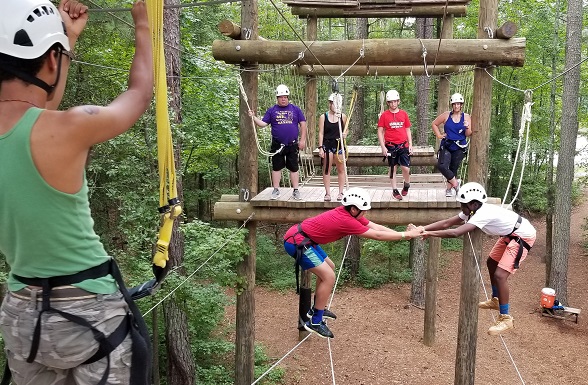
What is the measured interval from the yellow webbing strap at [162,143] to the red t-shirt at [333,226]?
Answer: 2.90 meters

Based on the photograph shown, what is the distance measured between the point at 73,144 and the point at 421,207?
16.6 feet

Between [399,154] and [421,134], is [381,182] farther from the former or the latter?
[421,134]

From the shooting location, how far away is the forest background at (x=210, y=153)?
5.99 m

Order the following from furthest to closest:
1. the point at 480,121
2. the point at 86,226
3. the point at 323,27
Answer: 1. the point at 323,27
2. the point at 480,121
3. the point at 86,226

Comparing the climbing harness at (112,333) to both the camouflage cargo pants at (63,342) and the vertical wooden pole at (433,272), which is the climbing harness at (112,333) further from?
the vertical wooden pole at (433,272)

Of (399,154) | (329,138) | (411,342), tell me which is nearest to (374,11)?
(399,154)

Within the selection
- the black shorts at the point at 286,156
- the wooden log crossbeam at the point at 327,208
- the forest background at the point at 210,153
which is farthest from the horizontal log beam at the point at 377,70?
the wooden log crossbeam at the point at 327,208

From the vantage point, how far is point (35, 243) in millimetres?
1145

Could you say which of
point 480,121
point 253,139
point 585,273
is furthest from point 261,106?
point 585,273

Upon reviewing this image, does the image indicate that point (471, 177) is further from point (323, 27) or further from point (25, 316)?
point (323, 27)

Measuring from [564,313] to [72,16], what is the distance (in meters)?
11.9

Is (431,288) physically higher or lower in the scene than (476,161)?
lower

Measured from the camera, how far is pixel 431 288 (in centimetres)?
863

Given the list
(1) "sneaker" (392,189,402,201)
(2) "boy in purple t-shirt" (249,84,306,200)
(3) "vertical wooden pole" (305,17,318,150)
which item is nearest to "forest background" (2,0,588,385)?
(3) "vertical wooden pole" (305,17,318,150)
